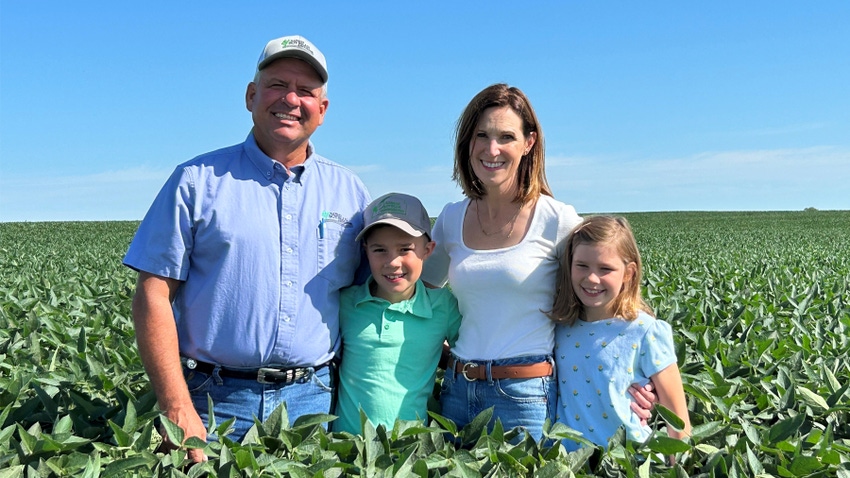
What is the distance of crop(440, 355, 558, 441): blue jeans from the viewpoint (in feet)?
10.4

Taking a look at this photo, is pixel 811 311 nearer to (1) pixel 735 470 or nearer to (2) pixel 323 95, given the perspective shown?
(1) pixel 735 470

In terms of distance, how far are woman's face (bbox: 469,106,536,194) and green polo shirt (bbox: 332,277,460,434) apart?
1.98 feet

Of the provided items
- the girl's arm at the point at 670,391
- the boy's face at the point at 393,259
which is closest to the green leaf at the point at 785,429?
the girl's arm at the point at 670,391

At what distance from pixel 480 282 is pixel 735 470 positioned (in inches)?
49.5

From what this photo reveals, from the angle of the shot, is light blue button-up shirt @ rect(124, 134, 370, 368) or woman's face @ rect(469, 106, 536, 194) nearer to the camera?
light blue button-up shirt @ rect(124, 134, 370, 368)

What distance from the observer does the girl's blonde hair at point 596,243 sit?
10.7ft

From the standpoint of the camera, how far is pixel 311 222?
323 centimetres

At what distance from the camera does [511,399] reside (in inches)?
125

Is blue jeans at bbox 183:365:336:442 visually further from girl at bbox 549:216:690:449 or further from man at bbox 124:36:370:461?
girl at bbox 549:216:690:449

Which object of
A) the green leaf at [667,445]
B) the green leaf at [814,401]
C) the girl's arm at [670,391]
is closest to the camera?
the green leaf at [667,445]

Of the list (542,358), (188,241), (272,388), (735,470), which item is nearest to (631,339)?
(542,358)

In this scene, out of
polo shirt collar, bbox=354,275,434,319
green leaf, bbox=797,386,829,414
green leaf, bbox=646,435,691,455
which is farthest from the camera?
green leaf, bbox=797,386,829,414

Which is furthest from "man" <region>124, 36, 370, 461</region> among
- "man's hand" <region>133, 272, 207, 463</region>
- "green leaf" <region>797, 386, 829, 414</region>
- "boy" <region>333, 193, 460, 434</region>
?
"green leaf" <region>797, 386, 829, 414</region>

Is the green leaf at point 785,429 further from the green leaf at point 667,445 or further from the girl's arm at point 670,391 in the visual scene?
the green leaf at point 667,445
